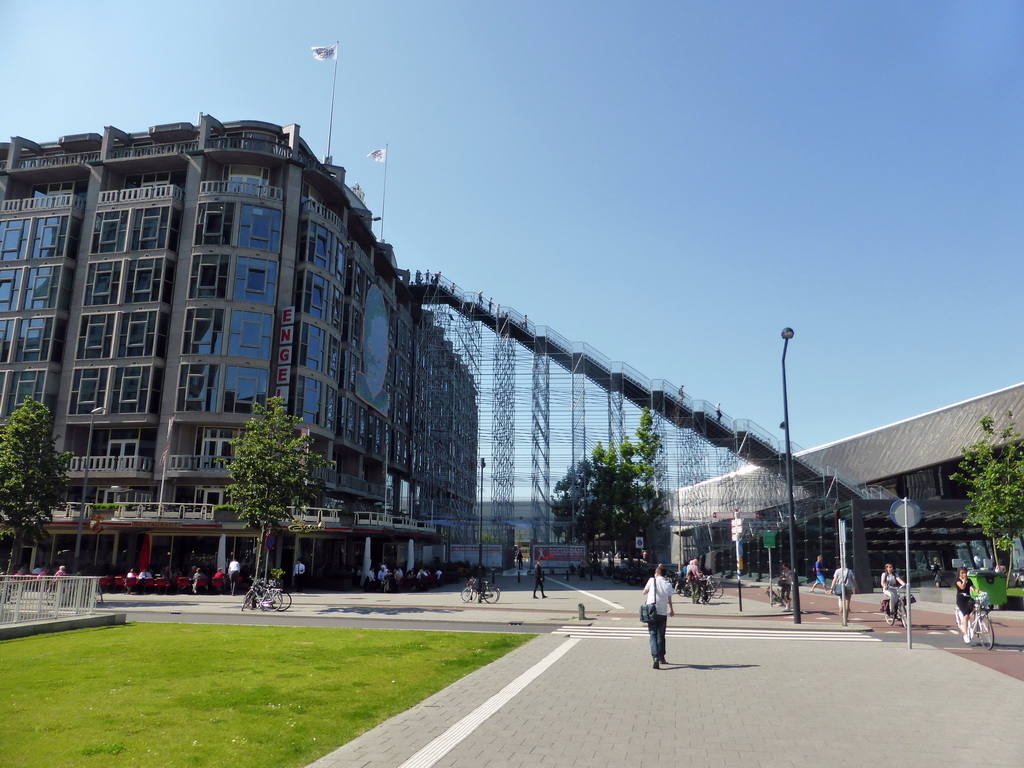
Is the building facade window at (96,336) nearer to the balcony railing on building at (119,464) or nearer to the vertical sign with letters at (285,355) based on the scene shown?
the balcony railing on building at (119,464)

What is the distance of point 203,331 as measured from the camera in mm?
46281

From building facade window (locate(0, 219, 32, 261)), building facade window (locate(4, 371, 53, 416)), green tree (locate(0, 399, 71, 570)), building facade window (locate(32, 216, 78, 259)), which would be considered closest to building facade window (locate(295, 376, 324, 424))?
green tree (locate(0, 399, 71, 570))

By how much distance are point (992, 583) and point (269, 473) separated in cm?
2747

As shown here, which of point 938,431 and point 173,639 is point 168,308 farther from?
point 938,431

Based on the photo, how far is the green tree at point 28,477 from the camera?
1399 inches

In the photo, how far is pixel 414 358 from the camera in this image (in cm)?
7231

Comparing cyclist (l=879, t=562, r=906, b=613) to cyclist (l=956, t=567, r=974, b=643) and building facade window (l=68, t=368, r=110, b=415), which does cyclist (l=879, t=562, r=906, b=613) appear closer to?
cyclist (l=956, t=567, r=974, b=643)

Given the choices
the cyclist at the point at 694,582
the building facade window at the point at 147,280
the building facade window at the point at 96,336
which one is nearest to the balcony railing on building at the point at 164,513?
the building facade window at the point at 96,336

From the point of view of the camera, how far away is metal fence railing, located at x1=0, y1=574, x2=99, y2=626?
18.1m

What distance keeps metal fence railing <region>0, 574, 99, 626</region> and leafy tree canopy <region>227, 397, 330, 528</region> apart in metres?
9.58

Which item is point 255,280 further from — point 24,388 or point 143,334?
point 24,388

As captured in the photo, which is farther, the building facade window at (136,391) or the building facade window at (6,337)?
the building facade window at (6,337)

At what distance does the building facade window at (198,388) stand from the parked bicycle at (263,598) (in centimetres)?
2097

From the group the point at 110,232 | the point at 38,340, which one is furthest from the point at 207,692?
the point at 110,232
